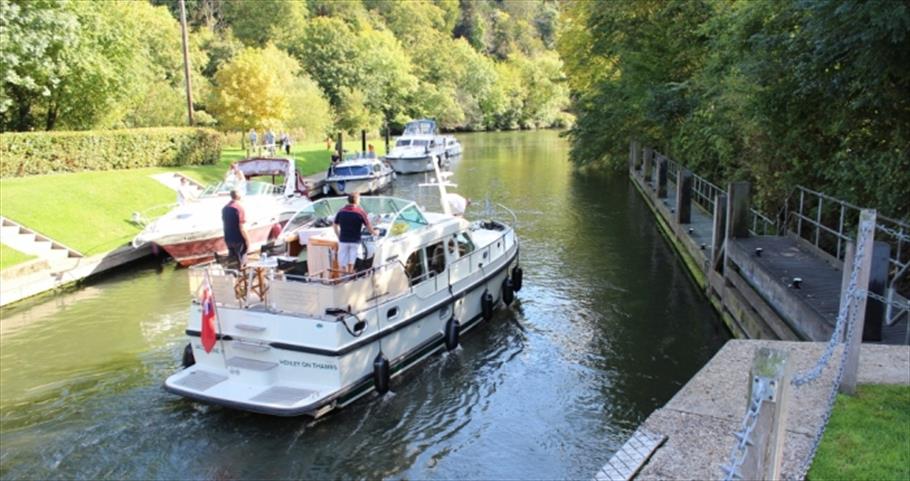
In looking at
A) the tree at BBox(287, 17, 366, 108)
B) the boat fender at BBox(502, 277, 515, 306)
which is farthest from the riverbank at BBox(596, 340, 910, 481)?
the tree at BBox(287, 17, 366, 108)

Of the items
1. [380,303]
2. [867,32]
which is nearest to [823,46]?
[867,32]

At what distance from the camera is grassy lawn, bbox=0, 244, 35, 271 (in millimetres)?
16641

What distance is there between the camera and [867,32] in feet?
30.7

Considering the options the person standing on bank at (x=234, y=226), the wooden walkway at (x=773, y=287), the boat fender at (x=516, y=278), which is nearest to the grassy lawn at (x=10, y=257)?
the person standing on bank at (x=234, y=226)

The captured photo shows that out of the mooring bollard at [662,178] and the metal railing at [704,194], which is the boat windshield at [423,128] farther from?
the metal railing at [704,194]

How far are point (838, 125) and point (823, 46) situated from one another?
195 cm

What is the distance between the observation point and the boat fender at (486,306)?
1441 cm

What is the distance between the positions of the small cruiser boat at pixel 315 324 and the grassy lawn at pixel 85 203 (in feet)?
32.4

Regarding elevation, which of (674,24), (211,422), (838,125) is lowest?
(211,422)

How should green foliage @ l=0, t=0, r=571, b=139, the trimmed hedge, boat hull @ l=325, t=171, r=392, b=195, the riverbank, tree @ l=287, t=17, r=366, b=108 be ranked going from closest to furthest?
1. the riverbank
2. the trimmed hedge
3. green foliage @ l=0, t=0, r=571, b=139
4. boat hull @ l=325, t=171, r=392, b=195
5. tree @ l=287, t=17, r=366, b=108

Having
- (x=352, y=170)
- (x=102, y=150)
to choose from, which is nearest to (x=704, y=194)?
(x=352, y=170)

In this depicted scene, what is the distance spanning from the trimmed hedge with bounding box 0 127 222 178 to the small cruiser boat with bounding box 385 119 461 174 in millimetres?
13835

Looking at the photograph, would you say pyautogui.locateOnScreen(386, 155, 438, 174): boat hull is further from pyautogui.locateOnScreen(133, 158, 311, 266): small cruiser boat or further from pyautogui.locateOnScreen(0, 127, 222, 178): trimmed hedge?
pyautogui.locateOnScreen(133, 158, 311, 266): small cruiser boat

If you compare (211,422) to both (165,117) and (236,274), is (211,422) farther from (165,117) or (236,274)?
(165,117)
